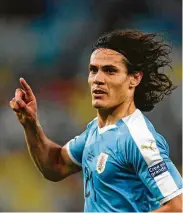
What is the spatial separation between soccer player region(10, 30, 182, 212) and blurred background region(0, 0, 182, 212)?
6.79ft

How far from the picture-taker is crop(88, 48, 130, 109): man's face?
94.7 inches

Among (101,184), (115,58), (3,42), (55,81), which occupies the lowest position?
(101,184)

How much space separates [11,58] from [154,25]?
145 centimetres

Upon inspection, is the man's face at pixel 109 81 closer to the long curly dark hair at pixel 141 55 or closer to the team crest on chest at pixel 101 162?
the long curly dark hair at pixel 141 55

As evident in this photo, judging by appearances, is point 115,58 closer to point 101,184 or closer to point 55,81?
point 101,184

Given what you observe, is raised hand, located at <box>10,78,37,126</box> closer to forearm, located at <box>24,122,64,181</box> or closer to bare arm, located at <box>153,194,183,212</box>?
forearm, located at <box>24,122,64,181</box>

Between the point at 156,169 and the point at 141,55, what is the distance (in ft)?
2.03

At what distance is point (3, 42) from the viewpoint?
529 cm

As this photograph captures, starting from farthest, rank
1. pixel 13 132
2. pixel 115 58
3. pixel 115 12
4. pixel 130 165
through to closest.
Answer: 1. pixel 115 12
2. pixel 13 132
3. pixel 115 58
4. pixel 130 165

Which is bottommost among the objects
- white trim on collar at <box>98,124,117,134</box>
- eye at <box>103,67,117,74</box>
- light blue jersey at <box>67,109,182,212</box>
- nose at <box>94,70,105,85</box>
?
light blue jersey at <box>67,109,182,212</box>

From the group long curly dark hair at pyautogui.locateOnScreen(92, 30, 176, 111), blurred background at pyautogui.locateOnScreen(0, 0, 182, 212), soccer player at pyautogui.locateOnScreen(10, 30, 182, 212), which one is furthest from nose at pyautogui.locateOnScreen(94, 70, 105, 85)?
blurred background at pyautogui.locateOnScreen(0, 0, 182, 212)

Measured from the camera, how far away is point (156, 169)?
2.14 m

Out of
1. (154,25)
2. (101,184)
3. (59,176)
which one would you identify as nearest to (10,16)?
(154,25)

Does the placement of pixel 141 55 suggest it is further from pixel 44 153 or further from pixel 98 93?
pixel 44 153
